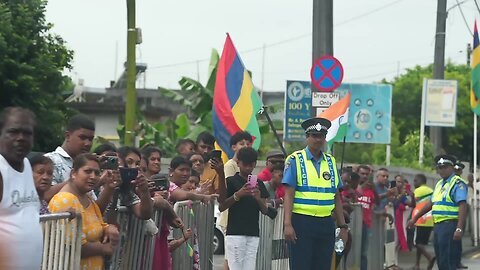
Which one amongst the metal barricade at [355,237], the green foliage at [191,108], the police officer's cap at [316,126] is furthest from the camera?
the green foliage at [191,108]

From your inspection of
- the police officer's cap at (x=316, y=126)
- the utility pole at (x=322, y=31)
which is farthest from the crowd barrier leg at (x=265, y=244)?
the utility pole at (x=322, y=31)

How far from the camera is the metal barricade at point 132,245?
8.17m

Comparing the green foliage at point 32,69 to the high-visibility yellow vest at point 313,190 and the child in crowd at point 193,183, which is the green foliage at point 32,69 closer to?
the child in crowd at point 193,183

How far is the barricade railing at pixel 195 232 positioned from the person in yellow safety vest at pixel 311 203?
93 cm

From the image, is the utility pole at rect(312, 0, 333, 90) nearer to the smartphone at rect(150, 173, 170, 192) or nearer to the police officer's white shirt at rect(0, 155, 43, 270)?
the smartphone at rect(150, 173, 170, 192)

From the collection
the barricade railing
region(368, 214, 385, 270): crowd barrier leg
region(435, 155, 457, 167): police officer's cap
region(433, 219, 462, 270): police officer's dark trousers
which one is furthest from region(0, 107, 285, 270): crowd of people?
region(368, 214, 385, 270): crowd barrier leg

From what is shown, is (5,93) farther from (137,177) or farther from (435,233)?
(137,177)

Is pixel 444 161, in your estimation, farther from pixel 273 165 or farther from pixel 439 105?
pixel 439 105

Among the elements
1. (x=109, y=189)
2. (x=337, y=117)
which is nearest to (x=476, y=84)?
(x=337, y=117)

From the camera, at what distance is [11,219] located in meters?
5.66

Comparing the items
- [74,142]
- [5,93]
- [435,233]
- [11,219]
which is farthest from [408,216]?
[11,219]

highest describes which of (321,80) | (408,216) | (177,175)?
(321,80)

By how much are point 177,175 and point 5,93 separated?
12998mm

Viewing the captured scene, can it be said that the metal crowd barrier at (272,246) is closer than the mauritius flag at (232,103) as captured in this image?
Yes
